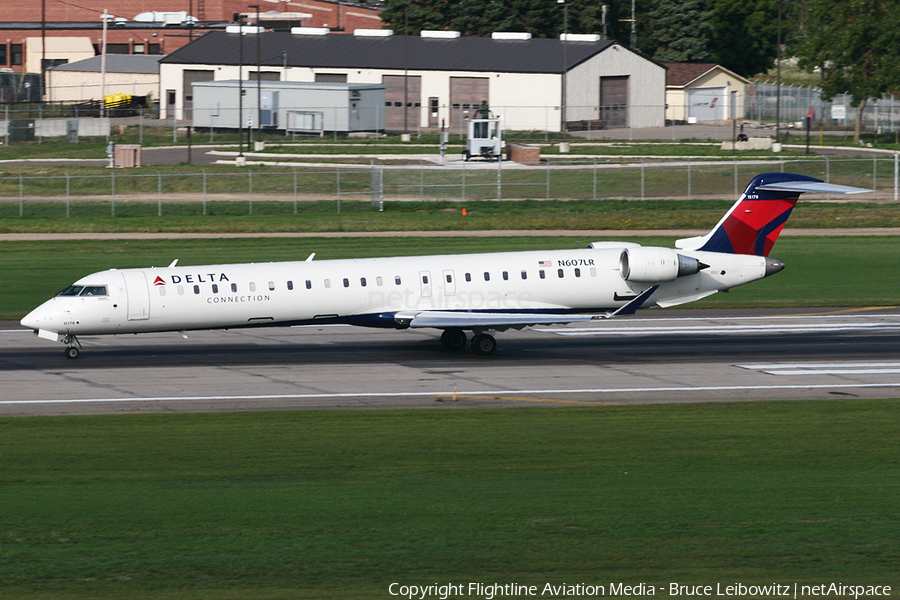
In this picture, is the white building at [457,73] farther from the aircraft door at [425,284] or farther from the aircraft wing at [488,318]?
the aircraft wing at [488,318]

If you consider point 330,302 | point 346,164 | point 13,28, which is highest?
point 13,28

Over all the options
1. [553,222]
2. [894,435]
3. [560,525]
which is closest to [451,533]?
[560,525]

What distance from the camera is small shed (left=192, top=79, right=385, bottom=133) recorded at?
100375 millimetres

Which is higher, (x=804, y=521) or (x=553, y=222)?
(x=553, y=222)

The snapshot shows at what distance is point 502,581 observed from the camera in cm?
1480

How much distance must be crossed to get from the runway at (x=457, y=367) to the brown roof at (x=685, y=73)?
8907 cm

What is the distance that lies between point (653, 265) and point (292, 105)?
76.0m

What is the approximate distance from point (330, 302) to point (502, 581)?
16.1 metres

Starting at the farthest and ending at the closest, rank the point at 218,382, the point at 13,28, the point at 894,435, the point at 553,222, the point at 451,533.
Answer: the point at 13,28
the point at 553,222
the point at 218,382
the point at 894,435
the point at 451,533

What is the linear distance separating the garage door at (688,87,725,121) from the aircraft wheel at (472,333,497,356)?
97.1 m

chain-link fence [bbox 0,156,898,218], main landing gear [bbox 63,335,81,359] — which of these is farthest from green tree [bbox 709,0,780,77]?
main landing gear [bbox 63,335,81,359]

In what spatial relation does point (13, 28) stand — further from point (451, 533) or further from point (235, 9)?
point (451, 533)

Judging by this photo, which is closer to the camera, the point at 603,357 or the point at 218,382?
the point at 218,382

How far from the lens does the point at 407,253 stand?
4716 centimetres
